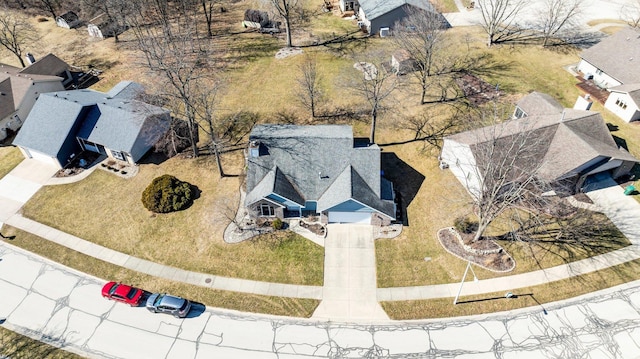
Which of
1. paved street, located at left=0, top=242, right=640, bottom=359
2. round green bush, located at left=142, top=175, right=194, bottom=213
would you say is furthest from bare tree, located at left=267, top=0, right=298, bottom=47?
paved street, located at left=0, top=242, right=640, bottom=359

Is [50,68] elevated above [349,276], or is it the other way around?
[50,68]

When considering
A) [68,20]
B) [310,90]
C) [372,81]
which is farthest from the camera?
[68,20]

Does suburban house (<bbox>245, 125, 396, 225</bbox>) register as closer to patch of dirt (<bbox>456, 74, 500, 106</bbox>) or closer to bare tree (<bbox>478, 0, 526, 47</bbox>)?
patch of dirt (<bbox>456, 74, 500, 106</bbox>)

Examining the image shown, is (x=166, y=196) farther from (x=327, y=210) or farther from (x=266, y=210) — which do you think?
(x=327, y=210)

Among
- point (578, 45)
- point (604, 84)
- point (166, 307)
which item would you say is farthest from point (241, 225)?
point (578, 45)

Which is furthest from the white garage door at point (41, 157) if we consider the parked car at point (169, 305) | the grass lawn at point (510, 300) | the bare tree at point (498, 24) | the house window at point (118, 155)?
the bare tree at point (498, 24)

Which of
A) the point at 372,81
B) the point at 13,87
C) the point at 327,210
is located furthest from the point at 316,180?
the point at 13,87
